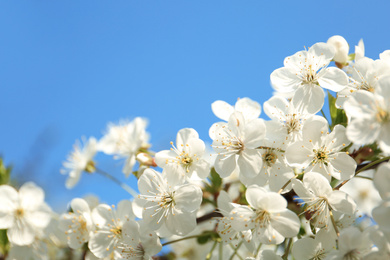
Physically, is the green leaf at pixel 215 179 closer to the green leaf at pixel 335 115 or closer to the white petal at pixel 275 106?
the white petal at pixel 275 106

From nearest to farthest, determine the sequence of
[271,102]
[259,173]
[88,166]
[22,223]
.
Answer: [259,173] < [271,102] < [22,223] < [88,166]

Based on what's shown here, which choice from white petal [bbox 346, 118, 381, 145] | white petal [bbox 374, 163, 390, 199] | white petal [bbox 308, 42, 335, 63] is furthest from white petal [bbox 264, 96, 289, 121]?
white petal [bbox 374, 163, 390, 199]

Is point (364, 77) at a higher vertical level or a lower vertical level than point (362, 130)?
higher

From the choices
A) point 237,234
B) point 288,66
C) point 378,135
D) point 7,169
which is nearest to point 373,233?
point 378,135

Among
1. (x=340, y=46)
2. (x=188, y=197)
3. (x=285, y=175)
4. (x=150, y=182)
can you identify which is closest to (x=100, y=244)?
(x=150, y=182)

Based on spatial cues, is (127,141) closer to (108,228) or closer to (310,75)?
(108,228)

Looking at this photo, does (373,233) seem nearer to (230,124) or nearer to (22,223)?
(230,124)

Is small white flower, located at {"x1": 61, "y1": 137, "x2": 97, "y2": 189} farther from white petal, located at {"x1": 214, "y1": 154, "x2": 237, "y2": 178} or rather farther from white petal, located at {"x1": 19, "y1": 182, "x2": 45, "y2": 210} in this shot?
white petal, located at {"x1": 214, "y1": 154, "x2": 237, "y2": 178}

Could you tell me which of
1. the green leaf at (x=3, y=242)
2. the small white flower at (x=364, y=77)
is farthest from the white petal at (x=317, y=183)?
the green leaf at (x=3, y=242)
